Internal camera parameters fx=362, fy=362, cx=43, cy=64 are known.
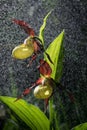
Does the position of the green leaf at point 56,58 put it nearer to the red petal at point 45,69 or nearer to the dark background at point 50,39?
→ the red petal at point 45,69

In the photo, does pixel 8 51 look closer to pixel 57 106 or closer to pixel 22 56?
pixel 57 106

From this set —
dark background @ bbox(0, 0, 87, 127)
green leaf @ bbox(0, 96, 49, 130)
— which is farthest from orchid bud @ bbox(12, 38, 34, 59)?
dark background @ bbox(0, 0, 87, 127)

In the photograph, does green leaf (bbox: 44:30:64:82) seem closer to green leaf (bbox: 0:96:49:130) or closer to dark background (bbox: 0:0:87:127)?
green leaf (bbox: 0:96:49:130)

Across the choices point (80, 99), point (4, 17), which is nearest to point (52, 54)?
point (80, 99)

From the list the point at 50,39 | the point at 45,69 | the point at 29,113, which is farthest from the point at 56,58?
the point at 50,39

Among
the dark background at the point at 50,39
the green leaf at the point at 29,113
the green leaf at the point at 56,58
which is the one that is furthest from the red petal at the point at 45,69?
the dark background at the point at 50,39
